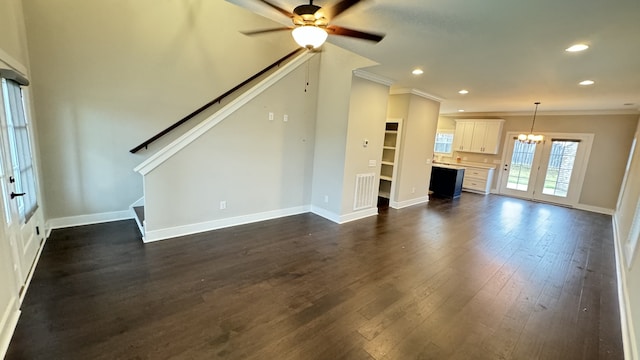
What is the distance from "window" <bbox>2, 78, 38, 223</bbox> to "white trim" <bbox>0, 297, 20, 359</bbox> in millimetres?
1060

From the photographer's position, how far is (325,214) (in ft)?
16.2

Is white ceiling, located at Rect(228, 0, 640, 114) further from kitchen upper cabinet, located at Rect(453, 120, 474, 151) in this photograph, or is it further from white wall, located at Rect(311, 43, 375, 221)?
kitchen upper cabinet, located at Rect(453, 120, 474, 151)

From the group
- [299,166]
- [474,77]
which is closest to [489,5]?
[474,77]

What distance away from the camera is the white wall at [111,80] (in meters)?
3.41

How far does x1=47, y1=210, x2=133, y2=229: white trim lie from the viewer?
3.65m

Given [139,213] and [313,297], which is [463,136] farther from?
[139,213]

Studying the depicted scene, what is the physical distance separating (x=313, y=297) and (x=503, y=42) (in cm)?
326

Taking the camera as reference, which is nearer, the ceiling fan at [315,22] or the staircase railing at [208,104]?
the ceiling fan at [315,22]

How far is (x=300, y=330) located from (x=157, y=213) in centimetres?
252

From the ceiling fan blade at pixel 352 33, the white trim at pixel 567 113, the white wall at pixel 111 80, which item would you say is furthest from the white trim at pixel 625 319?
the white wall at pixel 111 80

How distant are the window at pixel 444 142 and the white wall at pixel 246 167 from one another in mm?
6774

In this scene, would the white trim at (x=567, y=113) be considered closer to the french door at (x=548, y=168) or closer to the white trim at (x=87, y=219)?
the french door at (x=548, y=168)

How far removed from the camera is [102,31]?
361 cm

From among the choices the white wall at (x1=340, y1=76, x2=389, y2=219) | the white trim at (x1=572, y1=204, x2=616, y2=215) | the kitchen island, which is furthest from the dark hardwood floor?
the white trim at (x1=572, y1=204, x2=616, y2=215)
